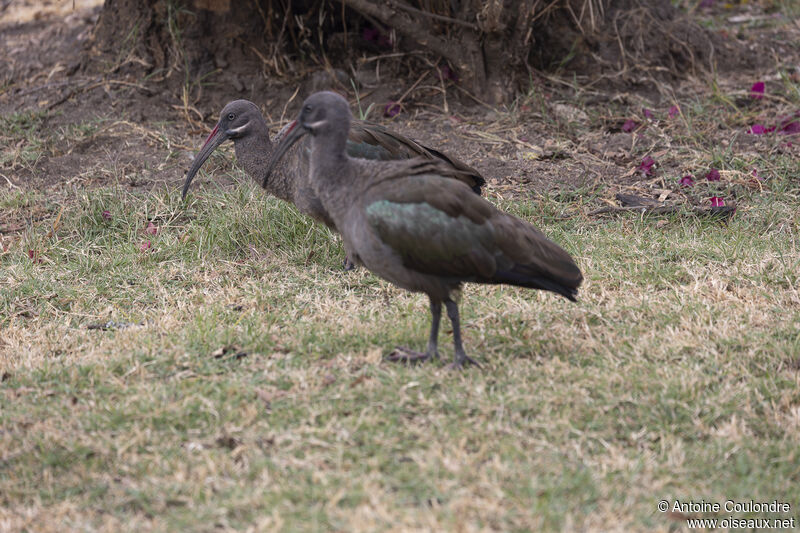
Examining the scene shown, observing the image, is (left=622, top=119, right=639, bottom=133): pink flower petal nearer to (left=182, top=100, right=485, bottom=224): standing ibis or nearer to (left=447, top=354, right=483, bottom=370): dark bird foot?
(left=182, top=100, right=485, bottom=224): standing ibis

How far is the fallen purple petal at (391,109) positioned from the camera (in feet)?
24.1

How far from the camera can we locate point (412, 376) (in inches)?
154

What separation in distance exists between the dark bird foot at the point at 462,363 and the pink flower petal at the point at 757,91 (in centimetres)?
453

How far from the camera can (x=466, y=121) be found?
7.27 metres

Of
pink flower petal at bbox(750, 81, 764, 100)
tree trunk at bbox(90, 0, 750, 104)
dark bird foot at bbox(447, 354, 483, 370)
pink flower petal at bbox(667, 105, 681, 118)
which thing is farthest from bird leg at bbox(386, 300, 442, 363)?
pink flower petal at bbox(750, 81, 764, 100)

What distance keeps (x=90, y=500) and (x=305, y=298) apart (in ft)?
6.41

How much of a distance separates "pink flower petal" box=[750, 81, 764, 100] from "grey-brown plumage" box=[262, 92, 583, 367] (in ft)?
13.5

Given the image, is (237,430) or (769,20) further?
(769,20)

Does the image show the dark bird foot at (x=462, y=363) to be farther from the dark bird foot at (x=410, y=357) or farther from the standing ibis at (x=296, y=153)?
the standing ibis at (x=296, y=153)

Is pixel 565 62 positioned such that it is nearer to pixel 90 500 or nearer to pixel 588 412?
pixel 588 412

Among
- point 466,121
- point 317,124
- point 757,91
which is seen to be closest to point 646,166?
point 466,121

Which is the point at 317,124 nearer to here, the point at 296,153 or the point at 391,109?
the point at 296,153

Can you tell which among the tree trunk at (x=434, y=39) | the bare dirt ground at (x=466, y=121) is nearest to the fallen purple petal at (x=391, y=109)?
the bare dirt ground at (x=466, y=121)

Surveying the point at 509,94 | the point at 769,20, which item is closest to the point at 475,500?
the point at 509,94
